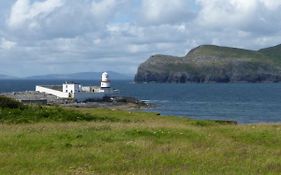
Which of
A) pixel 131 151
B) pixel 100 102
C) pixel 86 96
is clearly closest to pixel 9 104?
pixel 131 151

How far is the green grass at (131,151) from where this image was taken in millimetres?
18219

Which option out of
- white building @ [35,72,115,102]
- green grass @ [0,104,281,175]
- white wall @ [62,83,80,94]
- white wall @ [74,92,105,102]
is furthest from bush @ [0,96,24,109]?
white wall @ [62,83,80,94]

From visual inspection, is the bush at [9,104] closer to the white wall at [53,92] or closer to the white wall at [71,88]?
the white wall at [71,88]

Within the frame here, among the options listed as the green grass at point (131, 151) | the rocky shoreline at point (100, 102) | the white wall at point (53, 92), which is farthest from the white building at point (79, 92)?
the green grass at point (131, 151)

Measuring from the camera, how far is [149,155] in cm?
2131

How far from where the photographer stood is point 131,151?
73.2 ft

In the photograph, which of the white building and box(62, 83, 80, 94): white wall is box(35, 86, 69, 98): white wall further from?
box(62, 83, 80, 94): white wall

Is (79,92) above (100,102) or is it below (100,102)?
above

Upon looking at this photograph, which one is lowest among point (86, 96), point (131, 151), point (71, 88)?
point (131, 151)

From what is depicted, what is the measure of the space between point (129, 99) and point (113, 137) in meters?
120

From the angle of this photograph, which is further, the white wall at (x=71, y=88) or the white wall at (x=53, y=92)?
the white wall at (x=53, y=92)

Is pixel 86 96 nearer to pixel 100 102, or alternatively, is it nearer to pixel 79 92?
pixel 79 92

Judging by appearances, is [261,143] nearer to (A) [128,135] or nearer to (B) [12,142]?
(A) [128,135]

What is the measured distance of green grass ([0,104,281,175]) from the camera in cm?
1822
